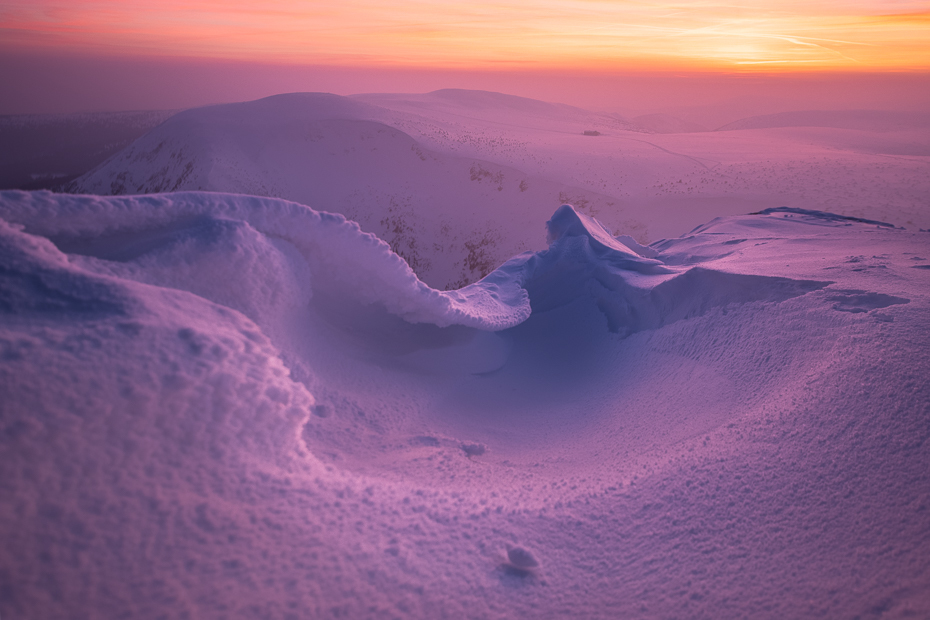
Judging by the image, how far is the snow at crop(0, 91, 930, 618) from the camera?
1.05m

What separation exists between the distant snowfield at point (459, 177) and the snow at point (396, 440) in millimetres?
7434

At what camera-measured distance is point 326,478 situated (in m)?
1.40

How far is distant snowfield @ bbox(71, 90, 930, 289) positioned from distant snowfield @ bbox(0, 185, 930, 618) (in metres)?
7.38

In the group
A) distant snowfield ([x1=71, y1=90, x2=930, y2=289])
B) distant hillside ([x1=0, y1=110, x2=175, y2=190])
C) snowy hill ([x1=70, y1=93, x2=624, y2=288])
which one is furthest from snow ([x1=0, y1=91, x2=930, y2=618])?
distant hillside ([x1=0, y1=110, x2=175, y2=190])

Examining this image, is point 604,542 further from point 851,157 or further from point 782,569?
point 851,157

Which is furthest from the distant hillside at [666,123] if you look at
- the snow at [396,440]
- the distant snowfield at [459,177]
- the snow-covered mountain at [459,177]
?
the snow at [396,440]

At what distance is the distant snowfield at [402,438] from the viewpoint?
1.05 metres

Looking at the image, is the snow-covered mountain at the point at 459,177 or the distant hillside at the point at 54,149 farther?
the distant hillside at the point at 54,149

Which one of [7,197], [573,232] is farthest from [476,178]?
[7,197]

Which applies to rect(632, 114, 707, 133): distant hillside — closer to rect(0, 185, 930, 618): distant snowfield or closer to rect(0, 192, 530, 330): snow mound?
rect(0, 185, 930, 618): distant snowfield

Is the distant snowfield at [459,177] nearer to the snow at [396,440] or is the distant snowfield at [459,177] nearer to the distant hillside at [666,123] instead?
the snow at [396,440]

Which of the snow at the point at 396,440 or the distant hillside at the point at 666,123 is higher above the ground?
the distant hillside at the point at 666,123

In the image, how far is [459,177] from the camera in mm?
12641

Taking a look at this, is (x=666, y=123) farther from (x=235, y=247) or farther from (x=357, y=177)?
(x=235, y=247)
